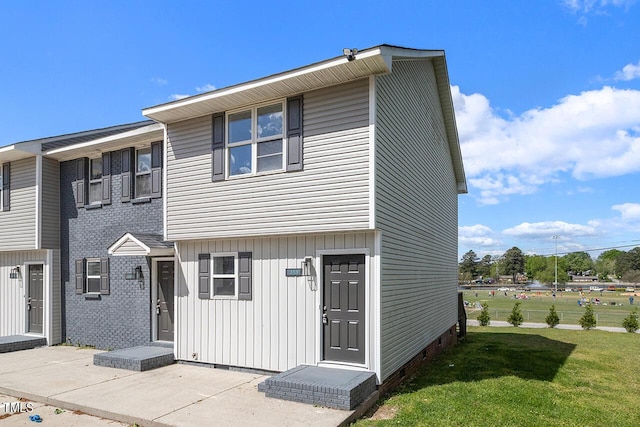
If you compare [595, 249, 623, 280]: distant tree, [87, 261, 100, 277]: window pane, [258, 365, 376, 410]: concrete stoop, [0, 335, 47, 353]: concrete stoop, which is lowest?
[595, 249, 623, 280]: distant tree

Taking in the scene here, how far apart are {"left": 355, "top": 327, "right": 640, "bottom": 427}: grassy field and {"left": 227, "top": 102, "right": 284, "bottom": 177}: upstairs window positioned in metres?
4.70

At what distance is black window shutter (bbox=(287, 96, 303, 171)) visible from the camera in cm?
757

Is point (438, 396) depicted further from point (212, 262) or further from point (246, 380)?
point (212, 262)

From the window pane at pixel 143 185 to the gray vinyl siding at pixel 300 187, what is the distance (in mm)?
1948

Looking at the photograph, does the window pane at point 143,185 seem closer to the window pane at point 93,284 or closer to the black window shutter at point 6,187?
the window pane at point 93,284

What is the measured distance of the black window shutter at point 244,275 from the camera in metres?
8.29

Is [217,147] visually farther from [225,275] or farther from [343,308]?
[343,308]

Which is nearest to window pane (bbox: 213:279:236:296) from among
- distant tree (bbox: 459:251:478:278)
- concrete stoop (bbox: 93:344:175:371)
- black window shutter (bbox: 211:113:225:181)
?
concrete stoop (bbox: 93:344:175:371)

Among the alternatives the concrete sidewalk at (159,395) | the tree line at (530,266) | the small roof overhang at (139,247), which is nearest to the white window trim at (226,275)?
the small roof overhang at (139,247)

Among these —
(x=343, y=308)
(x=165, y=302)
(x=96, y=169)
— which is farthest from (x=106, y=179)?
(x=343, y=308)

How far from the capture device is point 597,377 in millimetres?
9039

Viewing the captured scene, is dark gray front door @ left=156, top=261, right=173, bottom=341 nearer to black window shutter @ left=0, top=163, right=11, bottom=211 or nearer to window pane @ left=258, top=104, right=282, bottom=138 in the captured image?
window pane @ left=258, top=104, right=282, bottom=138

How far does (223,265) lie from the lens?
28.4ft

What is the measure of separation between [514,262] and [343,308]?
131121 millimetres
